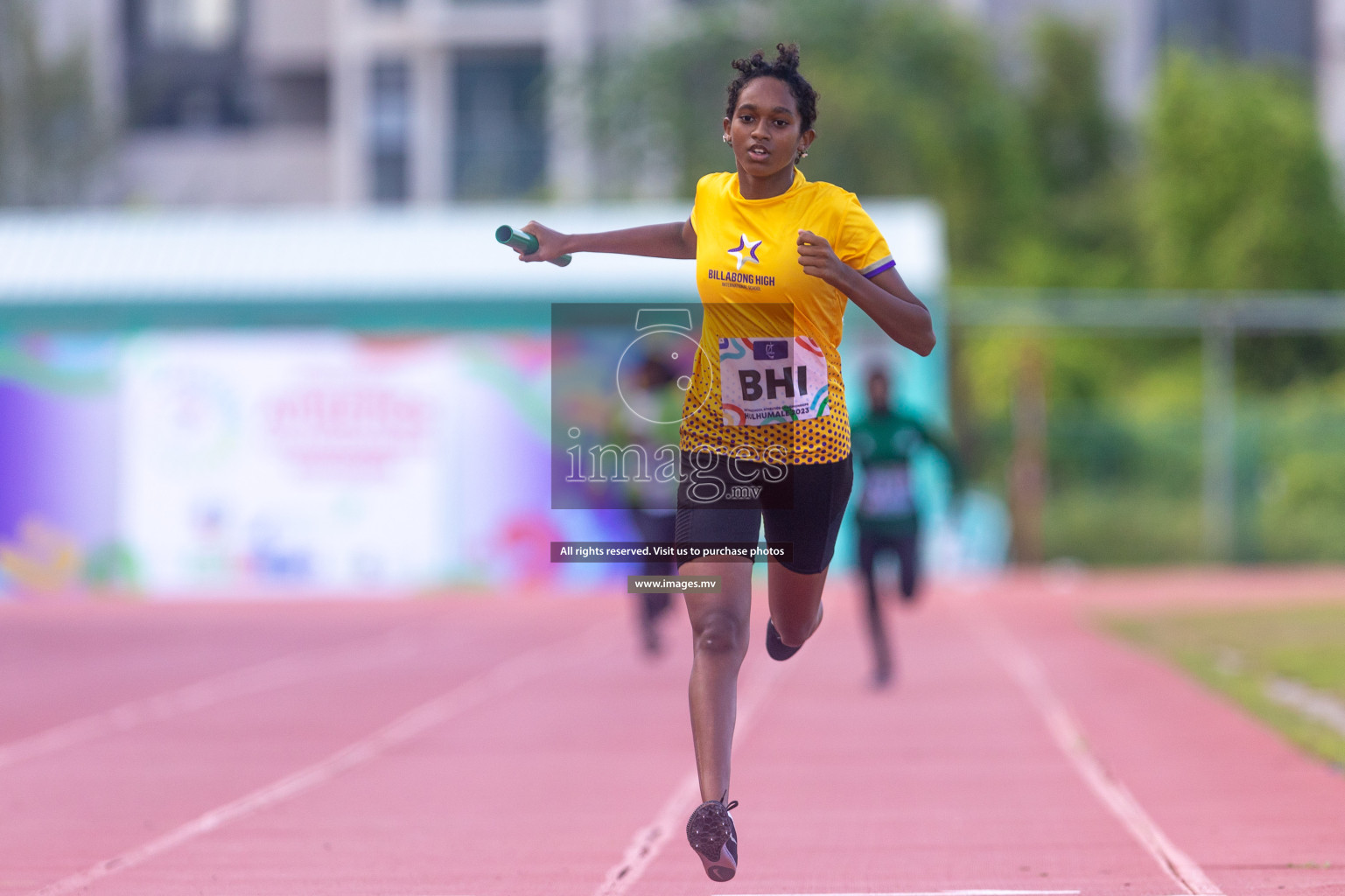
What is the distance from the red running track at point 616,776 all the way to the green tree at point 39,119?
33.7 m

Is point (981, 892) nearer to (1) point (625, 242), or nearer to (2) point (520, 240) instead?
(1) point (625, 242)

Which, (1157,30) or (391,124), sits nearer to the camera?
(391,124)

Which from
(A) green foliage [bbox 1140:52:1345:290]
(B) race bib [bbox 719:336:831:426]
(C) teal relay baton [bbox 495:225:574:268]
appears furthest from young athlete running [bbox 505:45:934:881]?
(A) green foliage [bbox 1140:52:1345:290]

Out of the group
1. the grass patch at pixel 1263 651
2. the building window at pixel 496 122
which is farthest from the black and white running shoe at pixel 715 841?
the building window at pixel 496 122

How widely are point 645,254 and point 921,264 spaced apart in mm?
19200

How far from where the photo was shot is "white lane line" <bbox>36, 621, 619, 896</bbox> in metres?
6.58

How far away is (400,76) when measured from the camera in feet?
154

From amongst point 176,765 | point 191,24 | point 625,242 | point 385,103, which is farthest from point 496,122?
point 625,242

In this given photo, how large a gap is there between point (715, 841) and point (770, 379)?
48.3 inches

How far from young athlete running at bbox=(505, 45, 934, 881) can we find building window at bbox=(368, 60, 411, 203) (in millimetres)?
42654

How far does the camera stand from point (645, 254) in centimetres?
568

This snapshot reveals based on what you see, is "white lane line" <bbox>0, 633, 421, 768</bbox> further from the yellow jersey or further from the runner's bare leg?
the yellow jersey

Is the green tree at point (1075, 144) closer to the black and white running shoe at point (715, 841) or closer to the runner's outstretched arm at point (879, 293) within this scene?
the runner's outstretched arm at point (879, 293)

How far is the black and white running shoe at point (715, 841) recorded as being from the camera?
489cm
